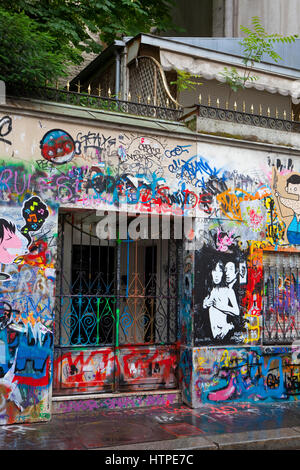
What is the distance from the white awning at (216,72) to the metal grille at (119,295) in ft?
10.9

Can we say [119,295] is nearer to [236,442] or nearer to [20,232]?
[20,232]

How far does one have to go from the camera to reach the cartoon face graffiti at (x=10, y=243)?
6153mm

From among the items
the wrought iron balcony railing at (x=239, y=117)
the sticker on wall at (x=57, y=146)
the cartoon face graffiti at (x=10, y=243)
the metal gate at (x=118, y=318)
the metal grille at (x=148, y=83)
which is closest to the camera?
the cartoon face graffiti at (x=10, y=243)

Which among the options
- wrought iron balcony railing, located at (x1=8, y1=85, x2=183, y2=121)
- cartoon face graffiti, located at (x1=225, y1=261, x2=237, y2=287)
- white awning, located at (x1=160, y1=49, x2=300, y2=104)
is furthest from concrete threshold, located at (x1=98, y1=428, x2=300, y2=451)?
white awning, located at (x1=160, y1=49, x2=300, y2=104)

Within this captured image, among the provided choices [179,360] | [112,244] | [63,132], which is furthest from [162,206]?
[179,360]

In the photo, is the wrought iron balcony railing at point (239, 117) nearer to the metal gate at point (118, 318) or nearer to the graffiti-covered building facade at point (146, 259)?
the graffiti-covered building facade at point (146, 259)

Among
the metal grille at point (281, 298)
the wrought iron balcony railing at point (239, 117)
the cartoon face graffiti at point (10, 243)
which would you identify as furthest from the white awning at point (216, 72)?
the cartoon face graffiti at point (10, 243)

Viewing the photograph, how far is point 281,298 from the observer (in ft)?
26.7

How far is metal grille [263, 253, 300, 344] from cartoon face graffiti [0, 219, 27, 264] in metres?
4.07

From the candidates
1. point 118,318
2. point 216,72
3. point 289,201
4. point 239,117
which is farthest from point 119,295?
point 216,72

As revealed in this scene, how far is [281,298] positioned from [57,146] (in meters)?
4.47

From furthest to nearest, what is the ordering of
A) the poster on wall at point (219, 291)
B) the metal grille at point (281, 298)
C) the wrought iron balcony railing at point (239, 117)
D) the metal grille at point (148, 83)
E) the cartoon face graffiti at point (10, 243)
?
1. the metal grille at point (148, 83)
2. the metal grille at point (281, 298)
3. the wrought iron balcony railing at point (239, 117)
4. the poster on wall at point (219, 291)
5. the cartoon face graffiti at point (10, 243)
